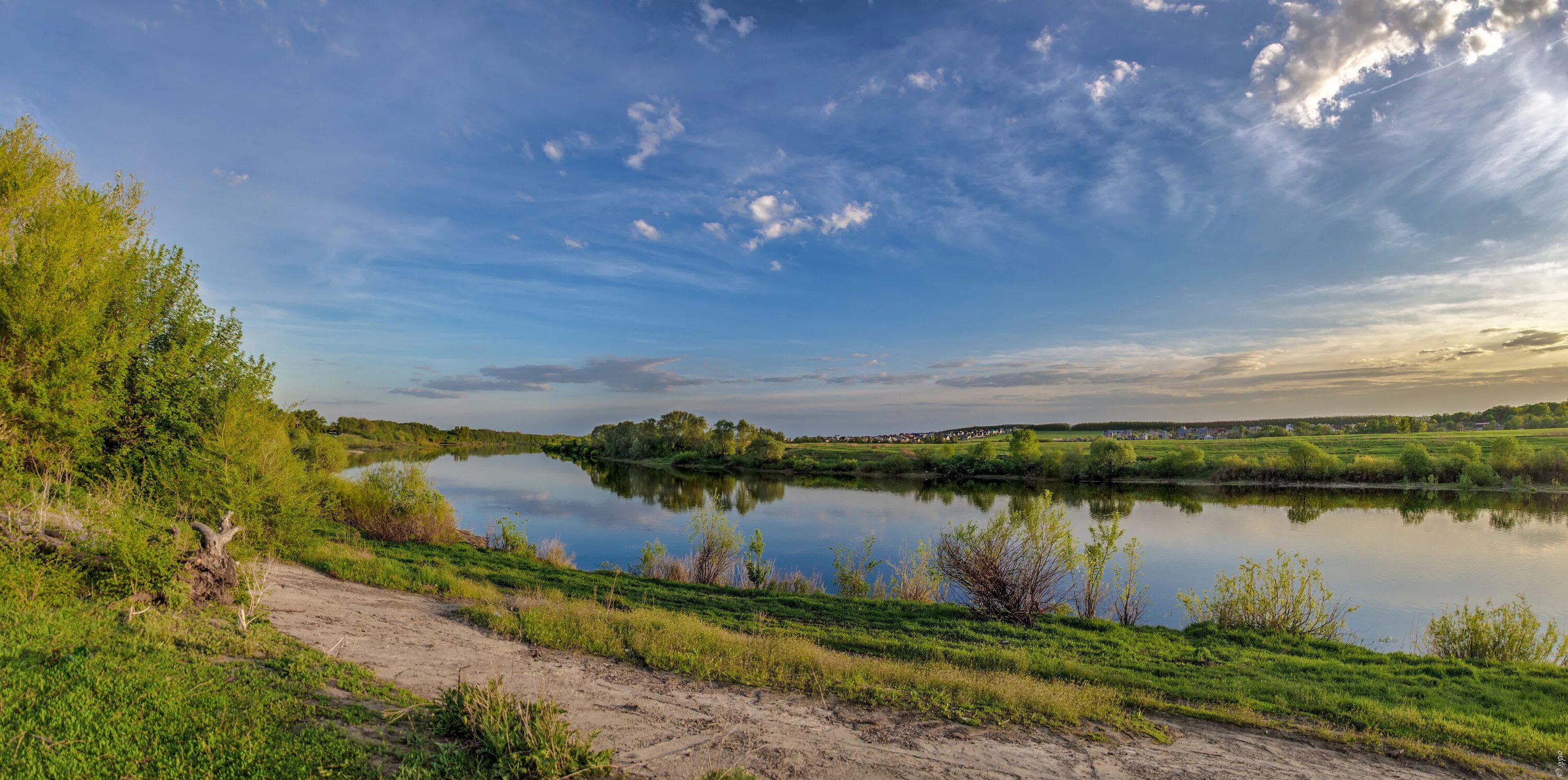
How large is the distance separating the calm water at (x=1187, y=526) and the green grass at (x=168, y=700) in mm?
15959

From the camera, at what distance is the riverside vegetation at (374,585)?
17.3 feet

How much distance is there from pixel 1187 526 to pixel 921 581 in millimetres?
22178

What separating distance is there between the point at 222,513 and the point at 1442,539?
4173cm

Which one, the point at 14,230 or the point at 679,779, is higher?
the point at 14,230

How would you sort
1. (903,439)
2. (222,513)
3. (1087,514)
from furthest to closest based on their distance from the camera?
(903,439)
(1087,514)
(222,513)

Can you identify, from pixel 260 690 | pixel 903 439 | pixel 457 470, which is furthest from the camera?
pixel 903 439

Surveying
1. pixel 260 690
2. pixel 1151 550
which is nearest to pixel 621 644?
pixel 260 690

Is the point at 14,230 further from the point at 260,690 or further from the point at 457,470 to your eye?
the point at 457,470

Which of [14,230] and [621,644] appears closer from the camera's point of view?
[621,644]

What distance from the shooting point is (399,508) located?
23516 millimetres

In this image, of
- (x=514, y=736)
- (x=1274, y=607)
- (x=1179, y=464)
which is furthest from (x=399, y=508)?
(x=1179, y=464)

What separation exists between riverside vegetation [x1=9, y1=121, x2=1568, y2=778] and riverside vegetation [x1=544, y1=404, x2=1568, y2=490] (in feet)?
136

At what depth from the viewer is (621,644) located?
9.54m

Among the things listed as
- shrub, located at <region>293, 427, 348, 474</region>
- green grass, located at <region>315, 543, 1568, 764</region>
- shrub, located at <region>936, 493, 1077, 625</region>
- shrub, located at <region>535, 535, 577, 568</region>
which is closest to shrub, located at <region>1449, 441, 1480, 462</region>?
green grass, located at <region>315, 543, 1568, 764</region>
